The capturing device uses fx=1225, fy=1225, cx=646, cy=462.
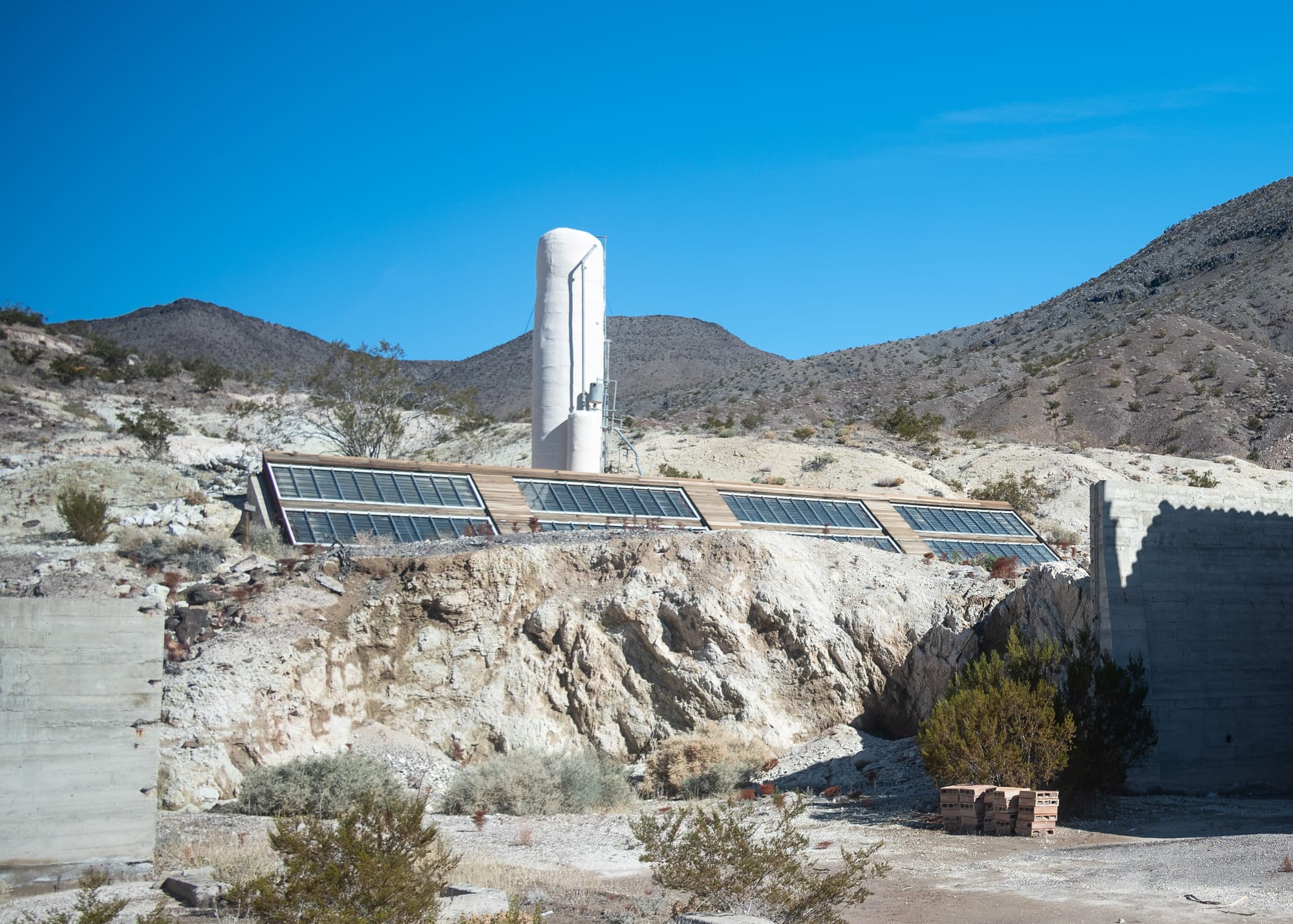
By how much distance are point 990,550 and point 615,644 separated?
38.4 feet

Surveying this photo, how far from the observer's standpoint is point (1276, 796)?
18531mm

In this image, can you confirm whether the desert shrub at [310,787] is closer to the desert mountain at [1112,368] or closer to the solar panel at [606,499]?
the solar panel at [606,499]

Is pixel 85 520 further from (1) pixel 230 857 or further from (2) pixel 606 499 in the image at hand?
(1) pixel 230 857

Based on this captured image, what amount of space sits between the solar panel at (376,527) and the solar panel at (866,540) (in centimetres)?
732

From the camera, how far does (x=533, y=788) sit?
57.7ft

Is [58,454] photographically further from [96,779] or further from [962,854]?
[962,854]

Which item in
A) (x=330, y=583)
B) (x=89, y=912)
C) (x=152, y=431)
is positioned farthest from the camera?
(x=152, y=431)

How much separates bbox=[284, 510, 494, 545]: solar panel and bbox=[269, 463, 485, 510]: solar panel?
0.54 meters

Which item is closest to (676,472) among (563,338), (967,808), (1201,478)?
(563,338)

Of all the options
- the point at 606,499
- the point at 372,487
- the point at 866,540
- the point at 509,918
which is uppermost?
the point at 372,487

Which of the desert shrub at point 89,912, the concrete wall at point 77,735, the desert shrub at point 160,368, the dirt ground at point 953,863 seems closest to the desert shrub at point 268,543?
the dirt ground at point 953,863

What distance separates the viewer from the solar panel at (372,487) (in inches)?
992

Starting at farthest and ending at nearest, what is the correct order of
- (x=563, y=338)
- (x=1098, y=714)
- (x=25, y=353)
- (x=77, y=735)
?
(x=25, y=353) → (x=563, y=338) → (x=1098, y=714) → (x=77, y=735)

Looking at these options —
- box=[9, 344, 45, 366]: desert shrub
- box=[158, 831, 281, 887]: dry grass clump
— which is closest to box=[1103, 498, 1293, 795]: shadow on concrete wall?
box=[158, 831, 281, 887]: dry grass clump
